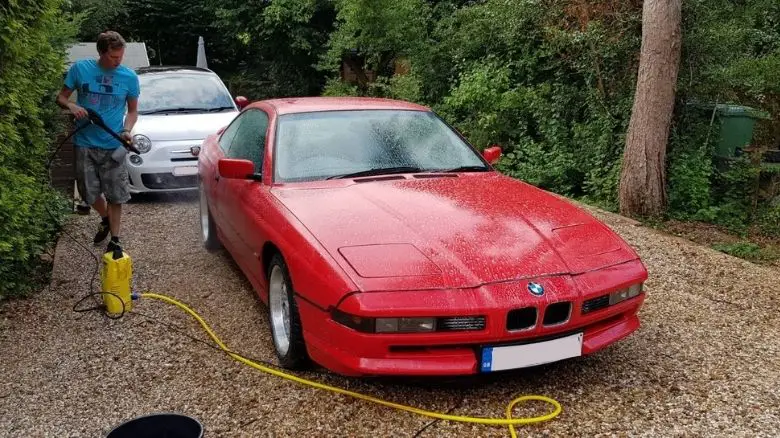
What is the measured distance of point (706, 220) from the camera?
7047 mm

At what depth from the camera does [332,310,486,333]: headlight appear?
291 centimetres

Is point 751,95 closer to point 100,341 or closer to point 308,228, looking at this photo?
point 308,228

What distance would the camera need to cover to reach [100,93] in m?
5.01

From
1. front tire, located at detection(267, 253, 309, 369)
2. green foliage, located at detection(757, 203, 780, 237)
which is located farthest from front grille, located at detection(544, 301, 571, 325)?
green foliage, located at detection(757, 203, 780, 237)

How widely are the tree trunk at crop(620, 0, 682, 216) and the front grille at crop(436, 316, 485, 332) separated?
4803mm

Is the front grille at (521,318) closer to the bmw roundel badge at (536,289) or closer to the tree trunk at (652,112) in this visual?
the bmw roundel badge at (536,289)

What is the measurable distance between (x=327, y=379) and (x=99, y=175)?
2881mm

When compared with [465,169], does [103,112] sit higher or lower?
higher

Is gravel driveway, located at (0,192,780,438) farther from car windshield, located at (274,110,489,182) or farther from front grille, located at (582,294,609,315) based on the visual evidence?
car windshield, located at (274,110,489,182)

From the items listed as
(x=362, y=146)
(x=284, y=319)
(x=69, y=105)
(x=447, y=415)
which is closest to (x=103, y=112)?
(x=69, y=105)

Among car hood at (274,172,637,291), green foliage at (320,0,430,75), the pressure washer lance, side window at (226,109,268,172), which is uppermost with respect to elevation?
green foliage at (320,0,430,75)

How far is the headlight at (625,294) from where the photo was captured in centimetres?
328

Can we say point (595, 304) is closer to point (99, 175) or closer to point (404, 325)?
point (404, 325)

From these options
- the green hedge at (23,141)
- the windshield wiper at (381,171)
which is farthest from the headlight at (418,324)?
the green hedge at (23,141)
